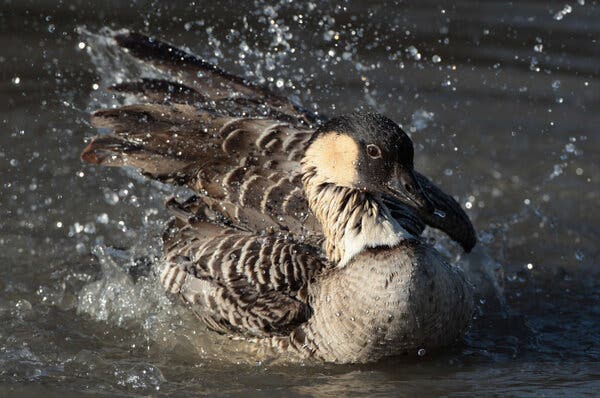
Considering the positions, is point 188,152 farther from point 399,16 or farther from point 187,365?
point 399,16

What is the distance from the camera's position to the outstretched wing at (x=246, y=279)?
6.61 meters

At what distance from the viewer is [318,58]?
11.7 metres

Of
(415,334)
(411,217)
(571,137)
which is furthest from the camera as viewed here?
(571,137)

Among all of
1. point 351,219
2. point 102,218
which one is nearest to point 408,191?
point 351,219

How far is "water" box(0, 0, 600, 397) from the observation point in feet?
21.6

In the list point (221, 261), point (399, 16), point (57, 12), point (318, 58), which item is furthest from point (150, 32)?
point (221, 261)

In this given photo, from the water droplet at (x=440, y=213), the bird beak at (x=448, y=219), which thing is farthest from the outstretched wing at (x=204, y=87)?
the water droplet at (x=440, y=213)

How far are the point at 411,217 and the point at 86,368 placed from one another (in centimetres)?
233

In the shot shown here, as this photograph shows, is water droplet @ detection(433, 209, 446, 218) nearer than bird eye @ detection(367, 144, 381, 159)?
No

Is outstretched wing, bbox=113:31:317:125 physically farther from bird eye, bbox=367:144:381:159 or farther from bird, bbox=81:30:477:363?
bird eye, bbox=367:144:381:159

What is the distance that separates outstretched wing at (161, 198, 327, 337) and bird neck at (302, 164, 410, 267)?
0.25 metres

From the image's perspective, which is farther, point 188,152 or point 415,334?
point 188,152

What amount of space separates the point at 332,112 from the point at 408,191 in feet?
14.8

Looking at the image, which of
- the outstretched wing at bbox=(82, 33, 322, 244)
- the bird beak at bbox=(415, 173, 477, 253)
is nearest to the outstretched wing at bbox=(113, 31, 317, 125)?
the outstretched wing at bbox=(82, 33, 322, 244)
